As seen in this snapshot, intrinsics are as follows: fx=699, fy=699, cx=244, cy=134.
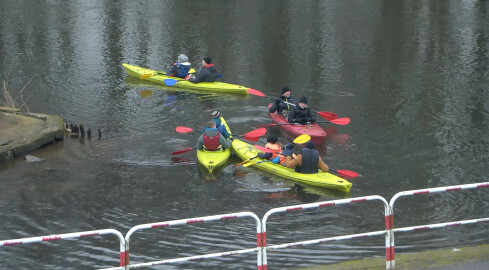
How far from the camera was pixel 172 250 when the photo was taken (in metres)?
13.3

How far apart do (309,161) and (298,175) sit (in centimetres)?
46

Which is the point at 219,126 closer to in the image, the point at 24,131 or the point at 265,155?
the point at 265,155

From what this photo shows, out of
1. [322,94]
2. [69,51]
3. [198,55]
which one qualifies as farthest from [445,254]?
[69,51]

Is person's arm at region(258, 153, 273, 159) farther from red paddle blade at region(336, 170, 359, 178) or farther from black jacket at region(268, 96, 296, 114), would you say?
black jacket at region(268, 96, 296, 114)

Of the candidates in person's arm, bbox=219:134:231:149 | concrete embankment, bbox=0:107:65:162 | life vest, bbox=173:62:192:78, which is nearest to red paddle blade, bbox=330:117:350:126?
person's arm, bbox=219:134:231:149

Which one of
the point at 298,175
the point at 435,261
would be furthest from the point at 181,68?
the point at 435,261

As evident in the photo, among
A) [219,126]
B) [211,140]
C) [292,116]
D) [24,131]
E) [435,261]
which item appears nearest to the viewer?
[435,261]

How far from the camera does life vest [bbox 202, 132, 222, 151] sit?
59.4 ft

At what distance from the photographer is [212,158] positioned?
58.3 ft

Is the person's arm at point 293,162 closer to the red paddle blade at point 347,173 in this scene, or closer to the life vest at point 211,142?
the red paddle blade at point 347,173

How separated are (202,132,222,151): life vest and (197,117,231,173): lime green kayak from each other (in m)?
0.13

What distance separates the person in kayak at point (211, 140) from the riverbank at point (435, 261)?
8.07 m

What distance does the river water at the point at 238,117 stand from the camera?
46.1 ft

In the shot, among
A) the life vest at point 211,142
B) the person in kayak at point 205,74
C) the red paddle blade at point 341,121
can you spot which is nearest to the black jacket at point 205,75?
the person in kayak at point 205,74
